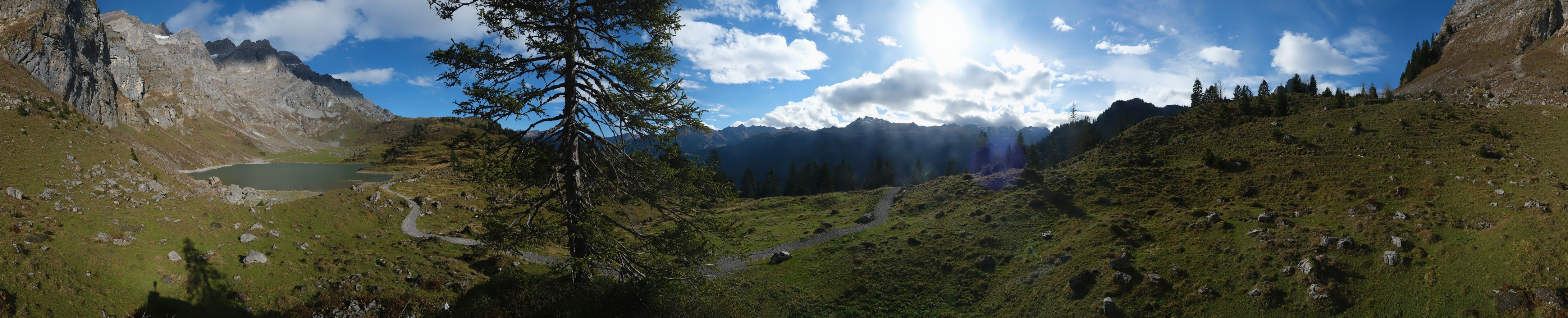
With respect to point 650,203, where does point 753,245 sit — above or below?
below

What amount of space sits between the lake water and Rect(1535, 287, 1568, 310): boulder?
8905 centimetres

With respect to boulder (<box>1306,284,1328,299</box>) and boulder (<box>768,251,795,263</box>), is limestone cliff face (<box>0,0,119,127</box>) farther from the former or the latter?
boulder (<box>1306,284,1328,299</box>)

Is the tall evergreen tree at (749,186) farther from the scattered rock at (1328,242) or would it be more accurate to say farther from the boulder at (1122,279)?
the scattered rock at (1328,242)

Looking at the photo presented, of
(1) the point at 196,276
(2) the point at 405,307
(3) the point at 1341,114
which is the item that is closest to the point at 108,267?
(1) the point at 196,276

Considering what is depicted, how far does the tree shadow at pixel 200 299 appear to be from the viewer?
14297 millimetres

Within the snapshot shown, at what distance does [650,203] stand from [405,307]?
752 cm

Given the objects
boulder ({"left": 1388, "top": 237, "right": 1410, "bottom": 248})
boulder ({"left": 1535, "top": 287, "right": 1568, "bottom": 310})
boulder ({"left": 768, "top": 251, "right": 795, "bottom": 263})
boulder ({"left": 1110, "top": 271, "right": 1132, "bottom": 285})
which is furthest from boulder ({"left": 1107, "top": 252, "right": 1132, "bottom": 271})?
boulder ({"left": 768, "top": 251, "right": 795, "bottom": 263})

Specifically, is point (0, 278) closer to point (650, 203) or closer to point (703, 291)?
point (650, 203)

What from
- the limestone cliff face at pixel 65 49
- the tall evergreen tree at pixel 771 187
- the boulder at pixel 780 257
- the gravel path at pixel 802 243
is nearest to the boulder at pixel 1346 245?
the gravel path at pixel 802 243

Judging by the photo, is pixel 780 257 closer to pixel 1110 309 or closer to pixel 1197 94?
pixel 1110 309

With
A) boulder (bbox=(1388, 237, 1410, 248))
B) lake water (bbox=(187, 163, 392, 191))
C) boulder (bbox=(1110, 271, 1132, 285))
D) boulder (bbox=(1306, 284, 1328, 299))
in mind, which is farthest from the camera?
lake water (bbox=(187, 163, 392, 191))

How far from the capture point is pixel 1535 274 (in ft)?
60.9

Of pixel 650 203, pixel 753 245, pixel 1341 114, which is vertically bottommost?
pixel 753 245

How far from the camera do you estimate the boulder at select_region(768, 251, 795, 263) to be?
36.6 metres
